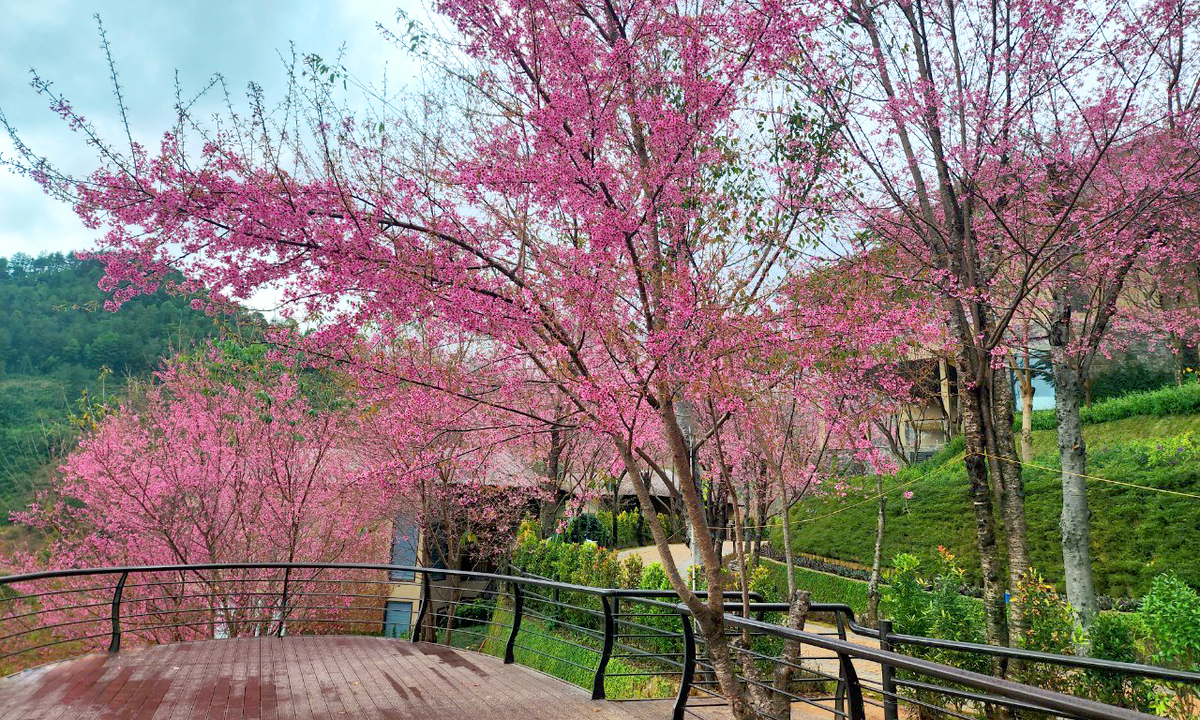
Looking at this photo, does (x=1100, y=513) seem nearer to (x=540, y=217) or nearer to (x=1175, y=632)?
(x=1175, y=632)

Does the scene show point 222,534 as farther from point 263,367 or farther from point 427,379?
point 427,379

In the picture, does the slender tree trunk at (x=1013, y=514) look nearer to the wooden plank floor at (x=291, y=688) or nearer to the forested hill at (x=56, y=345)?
the wooden plank floor at (x=291, y=688)

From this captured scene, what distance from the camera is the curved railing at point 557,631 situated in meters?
3.92

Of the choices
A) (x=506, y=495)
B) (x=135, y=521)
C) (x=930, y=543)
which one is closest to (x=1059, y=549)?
(x=930, y=543)

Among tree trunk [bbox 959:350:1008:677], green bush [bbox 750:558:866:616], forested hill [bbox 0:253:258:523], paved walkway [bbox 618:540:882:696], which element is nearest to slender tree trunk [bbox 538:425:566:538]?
paved walkway [bbox 618:540:882:696]

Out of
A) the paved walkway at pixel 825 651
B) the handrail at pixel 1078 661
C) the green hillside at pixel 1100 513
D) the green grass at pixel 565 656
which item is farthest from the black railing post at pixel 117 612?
the green hillside at pixel 1100 513

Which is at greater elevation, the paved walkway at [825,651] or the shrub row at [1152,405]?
the shrub row at [1152,405]

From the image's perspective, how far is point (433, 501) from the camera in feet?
50.4

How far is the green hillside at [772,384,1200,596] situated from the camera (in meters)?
11.7

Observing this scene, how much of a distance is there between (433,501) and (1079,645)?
11.5 m

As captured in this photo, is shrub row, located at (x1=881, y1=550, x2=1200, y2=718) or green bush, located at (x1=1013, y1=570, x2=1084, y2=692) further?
green bush, located at (x1=1013, y1=570, x2=1084, y2=692)

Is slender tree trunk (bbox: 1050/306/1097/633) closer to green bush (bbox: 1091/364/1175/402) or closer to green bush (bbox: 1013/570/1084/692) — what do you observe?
green bush (bbox: 1013/570/1084/692)

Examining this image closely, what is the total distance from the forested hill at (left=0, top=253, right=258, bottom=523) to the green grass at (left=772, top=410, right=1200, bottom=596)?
76.2 ft

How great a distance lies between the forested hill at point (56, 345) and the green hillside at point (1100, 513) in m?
23.3
